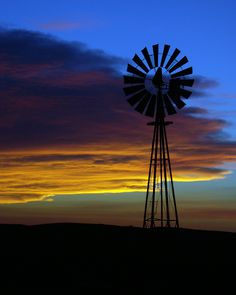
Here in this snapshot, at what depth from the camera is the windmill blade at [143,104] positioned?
39219 millimetres

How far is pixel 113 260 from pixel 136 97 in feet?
50.3

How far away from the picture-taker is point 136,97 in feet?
129

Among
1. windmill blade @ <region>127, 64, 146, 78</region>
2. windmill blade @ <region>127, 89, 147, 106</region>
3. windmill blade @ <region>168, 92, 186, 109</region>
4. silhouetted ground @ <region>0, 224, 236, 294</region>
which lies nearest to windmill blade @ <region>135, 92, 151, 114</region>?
windmill blade @ <region>127, 89, 147, 106</region>

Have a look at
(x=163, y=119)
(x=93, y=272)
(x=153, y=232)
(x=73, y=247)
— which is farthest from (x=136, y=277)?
(x=163, y=119)

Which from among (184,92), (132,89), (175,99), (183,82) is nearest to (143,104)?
(132,89)

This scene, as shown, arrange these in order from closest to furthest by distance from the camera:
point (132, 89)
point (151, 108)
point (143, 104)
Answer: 1. point (151, 108)
2. point (143, 104)
3. point (132, 89)

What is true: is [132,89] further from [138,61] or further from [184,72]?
[184,72]

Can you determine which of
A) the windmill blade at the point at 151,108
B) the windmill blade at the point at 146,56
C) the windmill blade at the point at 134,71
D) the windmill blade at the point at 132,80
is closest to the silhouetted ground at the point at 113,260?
the windmill blade at the point at 151,108

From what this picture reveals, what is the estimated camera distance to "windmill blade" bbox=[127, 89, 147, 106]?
39.4 m

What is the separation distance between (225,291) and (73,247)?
32.0 feet

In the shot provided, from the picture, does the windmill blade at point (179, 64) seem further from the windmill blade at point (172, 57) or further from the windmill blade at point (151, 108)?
the windmill blade at point (151, 108)

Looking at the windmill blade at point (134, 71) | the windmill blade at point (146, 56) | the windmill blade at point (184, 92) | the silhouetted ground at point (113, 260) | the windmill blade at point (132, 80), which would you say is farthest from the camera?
the windmill blade at point (132, 80)

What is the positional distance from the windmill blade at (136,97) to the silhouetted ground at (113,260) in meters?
8.95

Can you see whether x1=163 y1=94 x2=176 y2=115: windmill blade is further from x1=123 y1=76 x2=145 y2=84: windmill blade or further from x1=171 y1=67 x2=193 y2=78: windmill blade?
x1=123 y1=76 x2=145 y2=84: windmill blade
